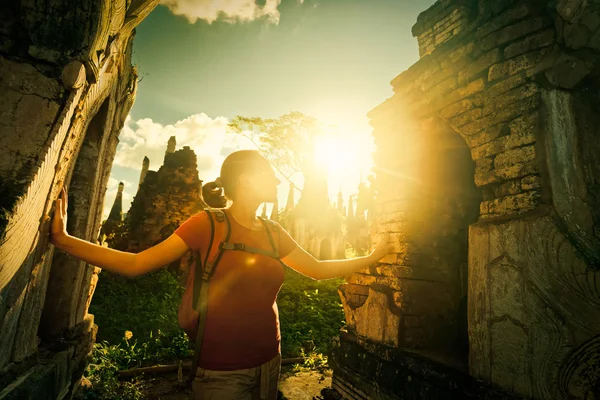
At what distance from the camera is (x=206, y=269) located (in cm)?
146

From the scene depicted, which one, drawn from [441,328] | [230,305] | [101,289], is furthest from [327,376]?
[101,289]

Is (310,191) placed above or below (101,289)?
above

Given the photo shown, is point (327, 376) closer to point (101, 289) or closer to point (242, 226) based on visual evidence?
point (242, 226)

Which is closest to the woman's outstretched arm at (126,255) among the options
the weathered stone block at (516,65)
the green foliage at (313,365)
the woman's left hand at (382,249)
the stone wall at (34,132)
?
the stone wall at (34,132)

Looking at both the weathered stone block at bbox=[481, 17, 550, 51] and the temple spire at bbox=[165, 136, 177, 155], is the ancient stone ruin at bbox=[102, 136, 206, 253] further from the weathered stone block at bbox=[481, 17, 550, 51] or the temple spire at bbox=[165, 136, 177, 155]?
the temple spire at bbox=[165, 136, 177, 155]

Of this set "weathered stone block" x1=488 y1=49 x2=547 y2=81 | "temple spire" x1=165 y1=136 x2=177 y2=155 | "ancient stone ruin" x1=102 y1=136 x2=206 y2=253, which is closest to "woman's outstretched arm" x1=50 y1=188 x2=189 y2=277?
"weathered stone block" x1=488 y1=49 x2=547 y2=81

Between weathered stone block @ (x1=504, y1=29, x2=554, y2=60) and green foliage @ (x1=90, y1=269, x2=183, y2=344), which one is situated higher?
weathered stone block @ (x1=504, y1=29, x2=554, y2=60)

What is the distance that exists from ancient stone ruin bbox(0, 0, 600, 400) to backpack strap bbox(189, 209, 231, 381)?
33.9 inches

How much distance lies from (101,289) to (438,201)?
32.0 feet

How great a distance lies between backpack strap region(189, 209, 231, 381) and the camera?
141cm

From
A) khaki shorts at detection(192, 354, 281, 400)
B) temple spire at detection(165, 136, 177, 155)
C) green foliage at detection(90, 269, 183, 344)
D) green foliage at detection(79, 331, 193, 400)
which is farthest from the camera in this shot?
temple spire at detection(165, 136, 177, 155)

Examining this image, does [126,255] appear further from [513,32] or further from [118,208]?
[118,208]

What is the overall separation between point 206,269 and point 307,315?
25.9 feet

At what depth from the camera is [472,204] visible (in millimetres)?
3072
